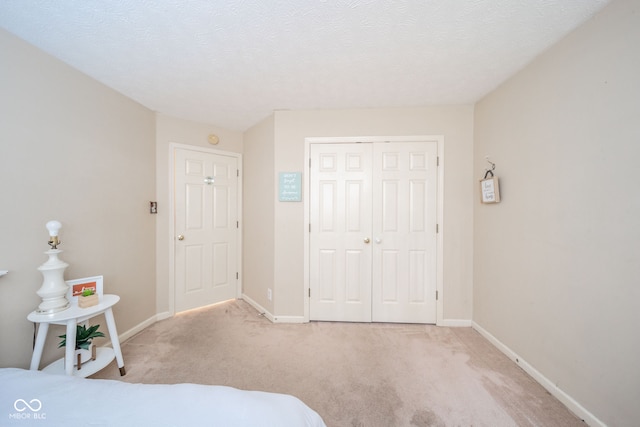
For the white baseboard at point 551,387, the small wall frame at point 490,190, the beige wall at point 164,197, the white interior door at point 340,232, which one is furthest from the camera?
the beige wall at point 164,197

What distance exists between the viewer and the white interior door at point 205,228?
9.36 feet

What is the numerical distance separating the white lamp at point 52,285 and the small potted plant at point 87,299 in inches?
3.1

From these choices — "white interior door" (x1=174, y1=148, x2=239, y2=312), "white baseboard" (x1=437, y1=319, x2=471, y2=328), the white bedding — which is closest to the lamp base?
the white bedding

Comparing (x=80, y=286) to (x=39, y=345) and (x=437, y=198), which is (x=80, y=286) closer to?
(x=39, y=345)

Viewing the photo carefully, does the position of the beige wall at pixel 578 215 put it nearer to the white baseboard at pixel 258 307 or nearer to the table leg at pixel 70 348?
the white baseboard at pixel 258 307

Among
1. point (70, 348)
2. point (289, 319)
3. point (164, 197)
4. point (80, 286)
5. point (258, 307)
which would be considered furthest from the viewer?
point (258, 307)

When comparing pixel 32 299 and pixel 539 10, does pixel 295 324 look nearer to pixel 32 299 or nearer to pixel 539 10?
pixel 32 299

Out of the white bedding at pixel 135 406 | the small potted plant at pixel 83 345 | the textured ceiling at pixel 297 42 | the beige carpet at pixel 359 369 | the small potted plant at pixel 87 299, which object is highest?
the textured ceiling at pixel 297 42

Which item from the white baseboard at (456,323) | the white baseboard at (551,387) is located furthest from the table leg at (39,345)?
the white baseboard at (551,387)

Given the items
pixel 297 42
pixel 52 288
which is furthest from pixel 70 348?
pixel 297 42

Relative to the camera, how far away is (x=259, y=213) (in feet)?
9.66

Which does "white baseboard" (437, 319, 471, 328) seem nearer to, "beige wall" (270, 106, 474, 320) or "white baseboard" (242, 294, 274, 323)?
"beige wall" (270, 106, 474, 320)

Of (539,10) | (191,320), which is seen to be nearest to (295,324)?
(191,320)

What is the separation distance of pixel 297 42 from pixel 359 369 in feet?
8.14
